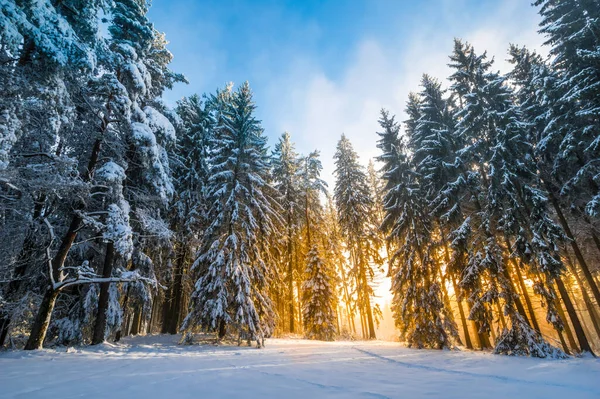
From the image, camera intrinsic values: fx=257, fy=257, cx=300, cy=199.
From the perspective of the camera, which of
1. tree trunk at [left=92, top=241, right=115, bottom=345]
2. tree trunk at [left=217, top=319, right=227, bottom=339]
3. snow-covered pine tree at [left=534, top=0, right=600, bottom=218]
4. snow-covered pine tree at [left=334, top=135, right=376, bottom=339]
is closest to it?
tree trunk at [left=92, top=241, right=115, bottom=345]

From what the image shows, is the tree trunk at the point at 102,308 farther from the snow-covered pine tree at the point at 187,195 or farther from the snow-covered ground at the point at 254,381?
the snow-covered pine tree at the point at 187,195

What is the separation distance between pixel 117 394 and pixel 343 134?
24471 mm

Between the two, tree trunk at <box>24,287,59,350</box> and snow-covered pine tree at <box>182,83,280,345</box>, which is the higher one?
snow-covered pine tree at <box>182,83,280,345</box>

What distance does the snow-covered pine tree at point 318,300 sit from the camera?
17500 millimetres

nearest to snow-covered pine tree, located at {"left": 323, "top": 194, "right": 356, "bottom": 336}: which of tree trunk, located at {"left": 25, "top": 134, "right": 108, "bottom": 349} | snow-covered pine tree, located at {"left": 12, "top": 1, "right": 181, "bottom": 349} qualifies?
snow-covered pine tree, located at {"left": 12, "top": 1, "right": 181, "bottom": 349}

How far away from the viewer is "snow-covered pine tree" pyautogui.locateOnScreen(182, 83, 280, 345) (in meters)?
11.6

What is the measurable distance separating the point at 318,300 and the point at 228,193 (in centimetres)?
993

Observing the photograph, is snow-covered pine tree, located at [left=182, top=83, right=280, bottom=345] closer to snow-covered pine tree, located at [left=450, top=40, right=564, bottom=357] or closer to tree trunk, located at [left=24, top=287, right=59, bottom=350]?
tree trunk, located at [left=24, top=287, right=59, bottom=350]

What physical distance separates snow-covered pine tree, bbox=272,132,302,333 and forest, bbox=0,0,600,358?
302 cm

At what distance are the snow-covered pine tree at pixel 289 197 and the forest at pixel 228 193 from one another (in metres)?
3.02

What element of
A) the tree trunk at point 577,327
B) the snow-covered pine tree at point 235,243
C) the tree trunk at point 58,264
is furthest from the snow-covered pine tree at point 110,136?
the tree trunk at point 577,327

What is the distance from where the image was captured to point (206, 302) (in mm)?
11523

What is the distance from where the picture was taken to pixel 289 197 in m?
22.6

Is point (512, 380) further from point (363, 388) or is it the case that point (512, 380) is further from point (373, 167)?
point (373, 167)
